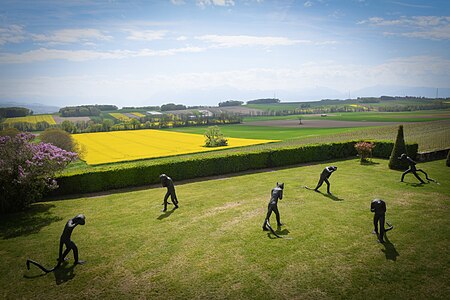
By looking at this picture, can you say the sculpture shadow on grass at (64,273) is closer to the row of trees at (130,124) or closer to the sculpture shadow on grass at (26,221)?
the sculpture shadow on grass at (26,221)

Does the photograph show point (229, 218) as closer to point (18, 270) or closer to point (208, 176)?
point (18, 270)

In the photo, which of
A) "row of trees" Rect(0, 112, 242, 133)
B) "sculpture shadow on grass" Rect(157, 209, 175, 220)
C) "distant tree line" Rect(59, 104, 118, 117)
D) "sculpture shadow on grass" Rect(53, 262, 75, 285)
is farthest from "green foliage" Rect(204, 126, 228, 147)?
"distant tree line" Rect(59, 104, 118, 117)

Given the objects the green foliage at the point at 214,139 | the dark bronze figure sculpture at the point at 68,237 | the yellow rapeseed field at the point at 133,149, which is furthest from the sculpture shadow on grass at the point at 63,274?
the green foliage at the point at 214,139

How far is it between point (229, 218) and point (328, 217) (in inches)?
193

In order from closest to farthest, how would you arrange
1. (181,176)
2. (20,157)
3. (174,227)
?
(174,227)
(20,157)
(181,176)

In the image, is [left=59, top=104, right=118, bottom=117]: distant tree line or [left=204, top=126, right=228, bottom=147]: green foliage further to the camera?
[left=59, top=104, right=118, bottom=117]: distant tree line

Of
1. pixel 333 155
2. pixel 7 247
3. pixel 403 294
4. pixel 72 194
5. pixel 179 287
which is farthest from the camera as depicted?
pixel 333 155

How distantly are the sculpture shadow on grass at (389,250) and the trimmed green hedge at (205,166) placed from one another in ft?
53.1

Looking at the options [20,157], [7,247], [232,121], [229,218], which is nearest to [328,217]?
[229,218]

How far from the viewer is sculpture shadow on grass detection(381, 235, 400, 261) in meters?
10.1

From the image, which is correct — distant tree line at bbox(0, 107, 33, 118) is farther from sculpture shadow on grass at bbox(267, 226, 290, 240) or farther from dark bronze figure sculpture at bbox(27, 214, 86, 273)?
sculpture shadow on grass at bbox(267, 226, 290, 240)

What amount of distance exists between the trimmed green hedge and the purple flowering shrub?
3145 millimetres

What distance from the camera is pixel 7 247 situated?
12406 millimetres

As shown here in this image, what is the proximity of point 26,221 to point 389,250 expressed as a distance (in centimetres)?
1783
